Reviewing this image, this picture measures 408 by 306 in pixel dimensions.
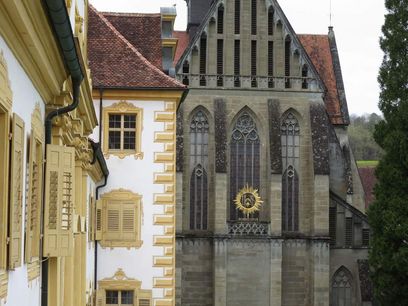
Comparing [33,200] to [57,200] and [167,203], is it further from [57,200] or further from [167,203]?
[167,203]

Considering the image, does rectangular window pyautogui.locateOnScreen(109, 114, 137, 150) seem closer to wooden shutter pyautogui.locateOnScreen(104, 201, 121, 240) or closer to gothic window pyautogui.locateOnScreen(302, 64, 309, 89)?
wooden shutter pyautogui.locateOnScreen(104, 201, 121, 240)

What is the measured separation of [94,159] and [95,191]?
4979mm

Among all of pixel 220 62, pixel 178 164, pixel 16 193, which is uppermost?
pixel 220 62

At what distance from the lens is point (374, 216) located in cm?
3606

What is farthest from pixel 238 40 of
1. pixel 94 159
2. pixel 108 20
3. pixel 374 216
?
pixel 94 159

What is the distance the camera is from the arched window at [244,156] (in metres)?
44.5

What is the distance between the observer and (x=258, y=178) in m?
44.4

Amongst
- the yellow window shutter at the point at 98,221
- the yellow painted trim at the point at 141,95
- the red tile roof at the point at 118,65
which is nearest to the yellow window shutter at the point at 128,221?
the yellow window shutter at the point at 98,221

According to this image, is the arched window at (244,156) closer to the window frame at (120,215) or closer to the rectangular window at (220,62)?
the rectangular window at (220,62)

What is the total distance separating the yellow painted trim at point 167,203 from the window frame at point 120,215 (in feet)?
1.48

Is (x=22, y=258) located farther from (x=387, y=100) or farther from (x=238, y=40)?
(x=238, y=40)

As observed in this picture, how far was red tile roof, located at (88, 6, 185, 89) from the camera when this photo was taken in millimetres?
24562

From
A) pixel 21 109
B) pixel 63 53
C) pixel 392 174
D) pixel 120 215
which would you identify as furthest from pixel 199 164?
pixel 21 109

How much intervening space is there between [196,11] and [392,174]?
73.7 feet
